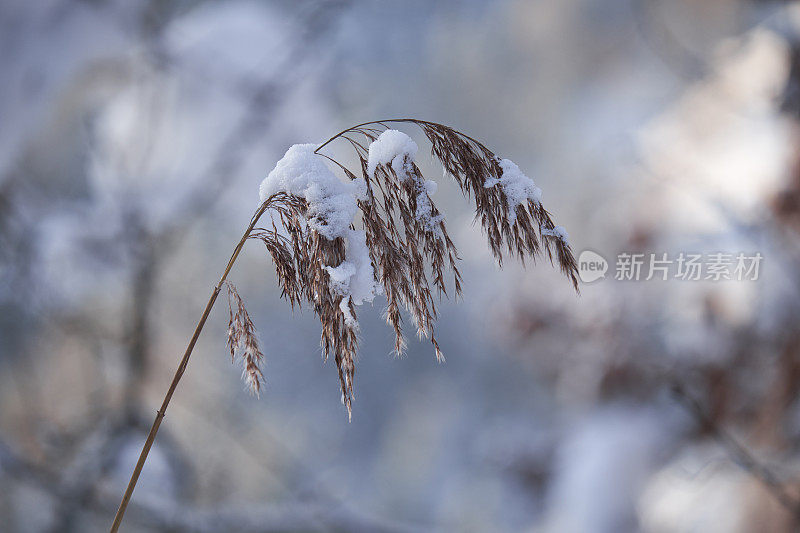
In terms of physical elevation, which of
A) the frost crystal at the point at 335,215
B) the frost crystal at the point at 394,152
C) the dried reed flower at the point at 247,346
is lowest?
the dried reed flower at the point at 247,346

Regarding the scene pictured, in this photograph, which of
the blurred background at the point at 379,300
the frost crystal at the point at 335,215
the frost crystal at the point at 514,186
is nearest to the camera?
the frost crystal at the point at 335,215

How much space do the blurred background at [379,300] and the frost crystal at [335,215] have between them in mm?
779

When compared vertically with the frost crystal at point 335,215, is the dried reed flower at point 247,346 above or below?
below

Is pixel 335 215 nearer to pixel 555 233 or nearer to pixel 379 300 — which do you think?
pixel 555 233

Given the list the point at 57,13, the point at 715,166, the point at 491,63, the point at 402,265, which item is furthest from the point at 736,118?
the point at 57,13

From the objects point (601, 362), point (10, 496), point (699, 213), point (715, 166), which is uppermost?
point (715, 166)

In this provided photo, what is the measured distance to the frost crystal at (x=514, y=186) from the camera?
69cm

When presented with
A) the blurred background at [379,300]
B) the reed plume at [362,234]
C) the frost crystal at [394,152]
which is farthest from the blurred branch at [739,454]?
the frost crystal at [394,152]

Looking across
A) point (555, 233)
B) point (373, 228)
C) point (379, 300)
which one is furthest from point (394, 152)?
point (379, 300)

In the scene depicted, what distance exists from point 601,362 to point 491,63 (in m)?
0.77

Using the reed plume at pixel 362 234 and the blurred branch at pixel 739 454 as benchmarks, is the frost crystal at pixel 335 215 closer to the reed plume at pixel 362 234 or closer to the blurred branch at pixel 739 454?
the reed plume at pixel 362 234

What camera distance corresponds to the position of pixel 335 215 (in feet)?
1.91

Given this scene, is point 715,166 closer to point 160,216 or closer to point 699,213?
point 699,213

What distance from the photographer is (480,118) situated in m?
1.38
